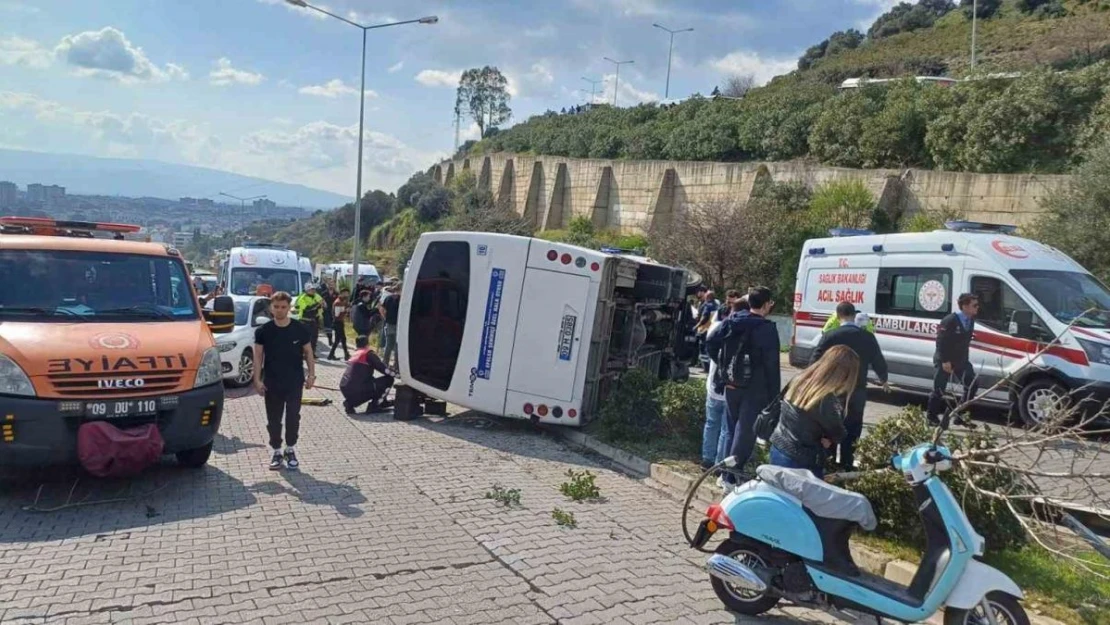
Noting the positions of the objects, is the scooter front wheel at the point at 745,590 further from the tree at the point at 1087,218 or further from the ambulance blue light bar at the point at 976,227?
the tree at the point at 1087,218

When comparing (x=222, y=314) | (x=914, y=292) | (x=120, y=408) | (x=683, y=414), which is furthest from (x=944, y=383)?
(x=120, y=408)

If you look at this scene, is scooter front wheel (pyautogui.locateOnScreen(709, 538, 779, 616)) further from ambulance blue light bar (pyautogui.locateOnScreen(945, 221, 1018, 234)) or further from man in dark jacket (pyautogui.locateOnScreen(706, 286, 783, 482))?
ambulance blue light bar (pyautogui.locateOnScreen(945, 221, 1018, 234))

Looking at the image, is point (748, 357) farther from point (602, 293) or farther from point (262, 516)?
point (262, 516)

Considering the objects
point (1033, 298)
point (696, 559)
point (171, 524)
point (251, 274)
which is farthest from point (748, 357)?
point (251, 274)

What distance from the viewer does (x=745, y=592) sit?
4.79 meters

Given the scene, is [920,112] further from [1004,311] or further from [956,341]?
[956,341]

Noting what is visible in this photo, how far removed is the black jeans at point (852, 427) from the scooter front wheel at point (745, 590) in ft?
6.99

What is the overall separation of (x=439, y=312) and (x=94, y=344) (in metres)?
4.08

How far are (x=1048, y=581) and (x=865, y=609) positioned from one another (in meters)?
1.44

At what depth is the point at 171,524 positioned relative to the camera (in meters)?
5.89

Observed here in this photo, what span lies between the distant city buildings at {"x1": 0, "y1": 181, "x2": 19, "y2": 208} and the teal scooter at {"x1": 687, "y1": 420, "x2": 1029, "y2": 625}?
23642 millimetres

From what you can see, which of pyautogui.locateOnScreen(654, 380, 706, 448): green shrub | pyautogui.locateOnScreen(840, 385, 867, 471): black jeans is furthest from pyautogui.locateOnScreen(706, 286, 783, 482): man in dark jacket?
pyautogui.locateOnScreen(654, 380, 706, 448): green shrub

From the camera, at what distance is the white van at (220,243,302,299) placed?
1794 centimetres

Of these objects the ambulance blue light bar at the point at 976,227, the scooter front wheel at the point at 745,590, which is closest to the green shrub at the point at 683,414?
the scooter front wheel at the point at 745,590
